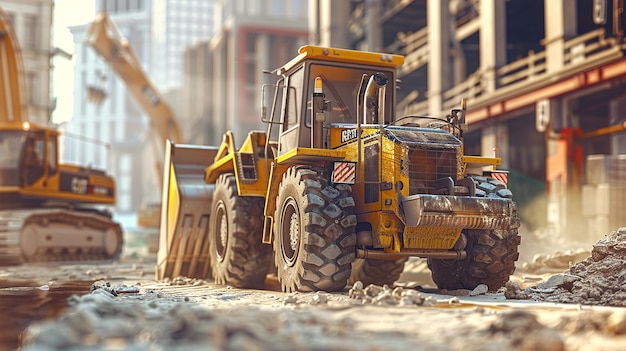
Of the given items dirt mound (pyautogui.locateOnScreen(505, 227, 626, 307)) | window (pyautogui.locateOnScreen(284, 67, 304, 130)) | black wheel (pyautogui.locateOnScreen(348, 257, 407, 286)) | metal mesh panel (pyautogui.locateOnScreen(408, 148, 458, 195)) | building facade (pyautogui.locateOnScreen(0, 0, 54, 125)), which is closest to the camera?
dirt mound (pyautogui.locateOnScreen(505, 227, 626, 307))

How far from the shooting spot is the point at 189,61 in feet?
211

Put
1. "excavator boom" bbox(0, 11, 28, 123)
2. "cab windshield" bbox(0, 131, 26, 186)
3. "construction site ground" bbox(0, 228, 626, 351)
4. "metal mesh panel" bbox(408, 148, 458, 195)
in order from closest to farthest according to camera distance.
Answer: "construction site ground" bbox(0, 228, 626, 351) < "metal mesh panel" bbox(408, 148, 458, 195) < "cab windshield" bbox(0, 131, 26, 186) < "excavator boom" bbox(0, 11, 28, 123)

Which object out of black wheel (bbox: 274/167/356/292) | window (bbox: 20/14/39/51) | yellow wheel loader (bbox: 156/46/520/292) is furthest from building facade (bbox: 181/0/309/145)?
black wheel (bbox: 274/167/356/292)

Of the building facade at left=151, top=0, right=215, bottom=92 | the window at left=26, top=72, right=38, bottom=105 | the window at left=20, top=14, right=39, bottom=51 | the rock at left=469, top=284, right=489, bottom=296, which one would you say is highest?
the building facade at left=151, top=0, right=215, bottom=92

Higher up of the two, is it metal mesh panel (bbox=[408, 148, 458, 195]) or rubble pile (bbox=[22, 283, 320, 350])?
metal mesh panel (bbox=[408, 148, 458, 195])

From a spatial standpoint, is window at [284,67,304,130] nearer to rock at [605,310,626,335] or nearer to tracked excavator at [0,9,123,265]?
rock at [605,310,626,335]

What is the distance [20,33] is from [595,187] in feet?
108

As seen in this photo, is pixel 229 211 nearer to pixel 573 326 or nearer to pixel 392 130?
pixel 392 130

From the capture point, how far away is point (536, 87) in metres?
21.0

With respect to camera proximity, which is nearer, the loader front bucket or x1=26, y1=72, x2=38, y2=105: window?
the loader front bucket

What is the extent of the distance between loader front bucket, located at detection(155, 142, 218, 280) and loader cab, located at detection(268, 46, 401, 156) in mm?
2681

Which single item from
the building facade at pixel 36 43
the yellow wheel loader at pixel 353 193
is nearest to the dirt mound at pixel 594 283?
the yellow wheel loader at pixel 353 193

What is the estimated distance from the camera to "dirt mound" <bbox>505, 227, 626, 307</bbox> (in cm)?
932

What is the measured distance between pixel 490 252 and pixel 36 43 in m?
37.1
